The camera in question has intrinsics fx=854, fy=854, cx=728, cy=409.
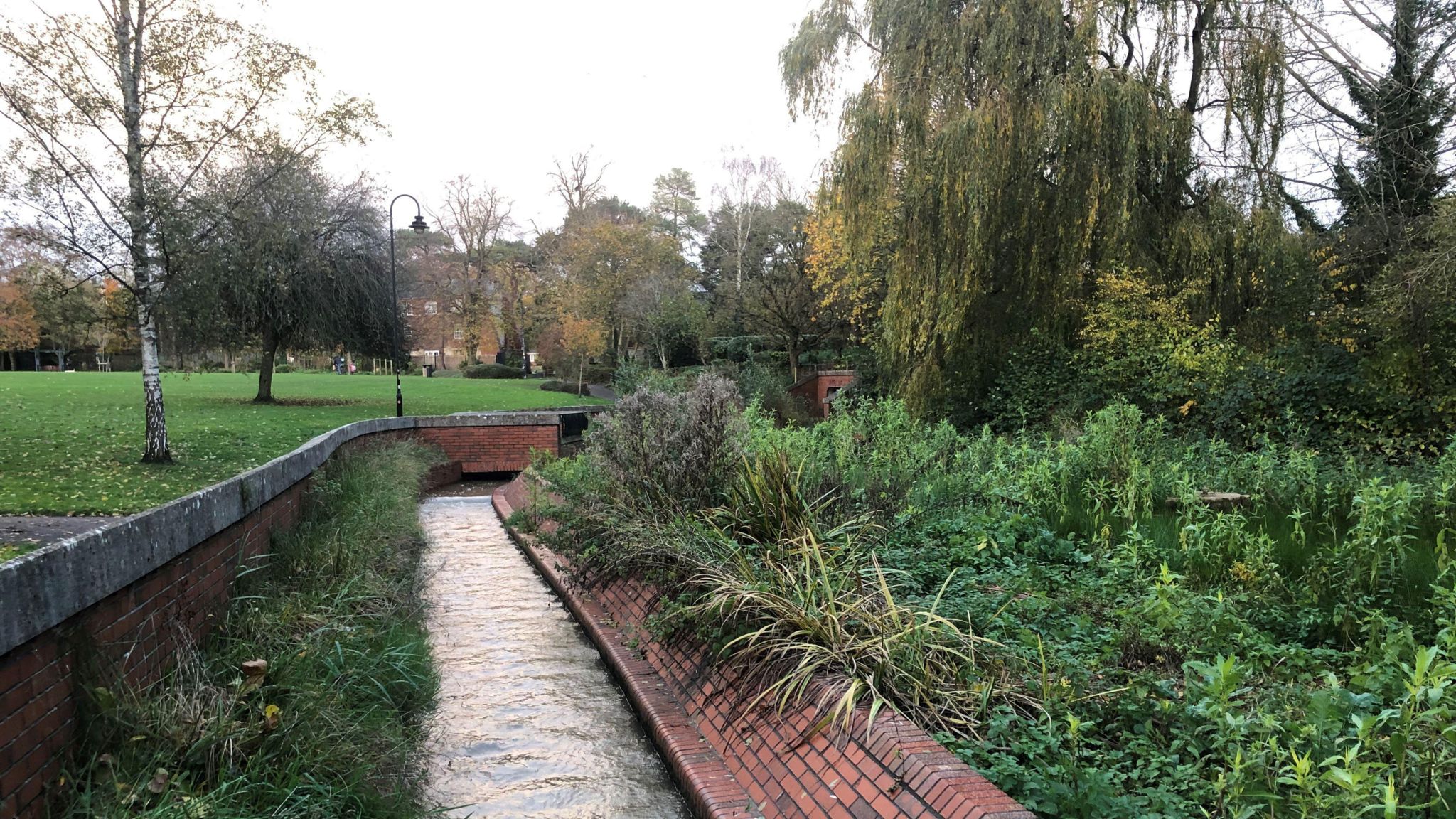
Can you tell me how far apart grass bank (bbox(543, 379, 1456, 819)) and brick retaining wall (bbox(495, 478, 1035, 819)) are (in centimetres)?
18

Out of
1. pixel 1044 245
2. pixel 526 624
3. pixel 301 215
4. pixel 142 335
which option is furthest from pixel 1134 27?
pixel 301 215

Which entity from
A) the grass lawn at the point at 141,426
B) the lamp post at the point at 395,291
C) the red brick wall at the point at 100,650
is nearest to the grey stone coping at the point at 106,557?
the red brick wall at the point at 100,650

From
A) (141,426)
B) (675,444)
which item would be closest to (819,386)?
(141,426)

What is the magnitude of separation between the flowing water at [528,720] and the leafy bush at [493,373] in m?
41.9

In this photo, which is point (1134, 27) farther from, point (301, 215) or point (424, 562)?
point (301, 215)

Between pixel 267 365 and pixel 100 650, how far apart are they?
81.3 ft

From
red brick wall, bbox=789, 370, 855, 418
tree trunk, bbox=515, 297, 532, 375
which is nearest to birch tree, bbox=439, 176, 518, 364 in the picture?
tree trunk, bbox=515, 297, 532, 375

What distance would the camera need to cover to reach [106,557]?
9.93ft

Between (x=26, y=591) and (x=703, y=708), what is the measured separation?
3014 millimetres

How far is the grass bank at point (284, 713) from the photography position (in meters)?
2.84

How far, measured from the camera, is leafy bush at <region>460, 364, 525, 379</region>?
49031 mm

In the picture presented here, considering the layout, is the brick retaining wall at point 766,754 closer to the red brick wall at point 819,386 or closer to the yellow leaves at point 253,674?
the yellow leaves at point 253,674

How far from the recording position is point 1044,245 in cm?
1416

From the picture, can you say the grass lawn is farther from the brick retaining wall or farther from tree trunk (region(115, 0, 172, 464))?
the brick retaining wall
